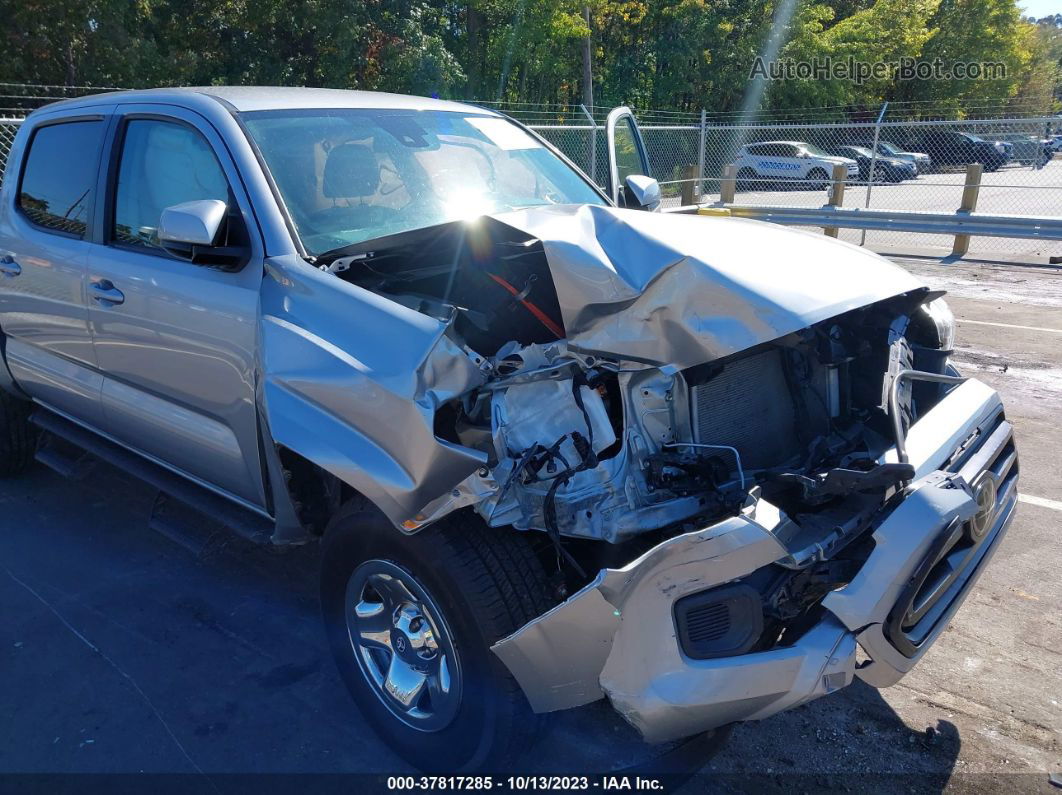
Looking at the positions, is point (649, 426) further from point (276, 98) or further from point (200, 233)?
point (276, 98)

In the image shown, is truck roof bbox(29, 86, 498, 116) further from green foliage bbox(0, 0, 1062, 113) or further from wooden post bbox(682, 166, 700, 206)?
green foliage bbox(0, 0, 1062, 113)

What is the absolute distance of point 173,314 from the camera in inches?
128

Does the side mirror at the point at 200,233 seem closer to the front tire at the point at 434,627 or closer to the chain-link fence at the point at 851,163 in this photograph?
the front tire at the point at 434,627

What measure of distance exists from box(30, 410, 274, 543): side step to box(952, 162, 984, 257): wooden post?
12.8 metres

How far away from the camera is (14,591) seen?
12.9 ft

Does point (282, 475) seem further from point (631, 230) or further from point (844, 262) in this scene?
point (844, 262)

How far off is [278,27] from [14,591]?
21.1m

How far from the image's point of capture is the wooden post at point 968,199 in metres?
13.1

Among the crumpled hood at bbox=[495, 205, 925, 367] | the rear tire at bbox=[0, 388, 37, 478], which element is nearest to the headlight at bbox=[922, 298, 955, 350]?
the crumpled hood at bbox=[495, 205, 925, 367]

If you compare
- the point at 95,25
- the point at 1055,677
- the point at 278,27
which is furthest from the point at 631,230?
the point at 278,27

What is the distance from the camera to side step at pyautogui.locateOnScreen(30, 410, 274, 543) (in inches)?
126

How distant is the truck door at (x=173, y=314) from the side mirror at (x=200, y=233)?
0.18 ft

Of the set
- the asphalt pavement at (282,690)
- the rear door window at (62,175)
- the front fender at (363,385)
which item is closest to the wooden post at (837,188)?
the asphalt pavement at (282,690)

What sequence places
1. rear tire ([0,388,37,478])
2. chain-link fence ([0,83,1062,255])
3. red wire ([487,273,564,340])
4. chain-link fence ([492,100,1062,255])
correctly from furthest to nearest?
1. chain-link fence ([492,100,1062,255])
2. chain-link fence ([0,83,1062,255])
3. rear tire ([0,388,37,478])
4. red wire ([487,273,564,340])
